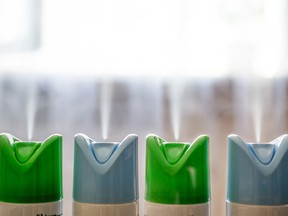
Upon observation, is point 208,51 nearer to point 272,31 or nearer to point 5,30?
point 272,31

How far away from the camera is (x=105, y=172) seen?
53cm

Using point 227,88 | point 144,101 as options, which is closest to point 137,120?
point 144,101

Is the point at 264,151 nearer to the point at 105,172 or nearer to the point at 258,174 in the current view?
the point at 258,174

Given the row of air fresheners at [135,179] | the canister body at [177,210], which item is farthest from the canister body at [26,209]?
the canister body at [177,210]

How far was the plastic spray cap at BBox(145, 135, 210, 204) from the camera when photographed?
0.53 meters

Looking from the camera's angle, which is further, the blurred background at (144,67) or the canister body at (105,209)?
the blurred background at (144,67)

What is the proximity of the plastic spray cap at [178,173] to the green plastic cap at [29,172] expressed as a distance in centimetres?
10

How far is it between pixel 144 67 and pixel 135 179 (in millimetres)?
209

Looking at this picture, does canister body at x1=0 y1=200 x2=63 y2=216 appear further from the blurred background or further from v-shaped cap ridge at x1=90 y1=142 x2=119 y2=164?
the blurred background

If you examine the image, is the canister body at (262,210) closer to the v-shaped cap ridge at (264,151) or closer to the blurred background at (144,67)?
the v-shaped cap ridge at (264,151)

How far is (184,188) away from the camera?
0.53 meters

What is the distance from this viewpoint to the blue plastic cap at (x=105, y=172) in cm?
53

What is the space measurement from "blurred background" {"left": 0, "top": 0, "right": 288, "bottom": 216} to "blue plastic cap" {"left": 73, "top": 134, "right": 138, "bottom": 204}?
169mm

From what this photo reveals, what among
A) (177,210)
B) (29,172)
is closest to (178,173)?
(177,210)
